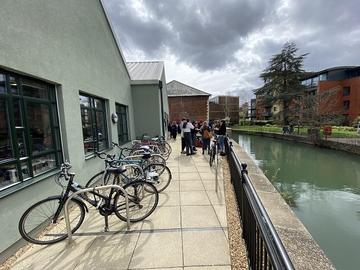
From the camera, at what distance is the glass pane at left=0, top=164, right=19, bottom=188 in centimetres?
263

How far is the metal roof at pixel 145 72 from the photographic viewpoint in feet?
32.5

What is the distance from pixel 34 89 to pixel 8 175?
1419mm

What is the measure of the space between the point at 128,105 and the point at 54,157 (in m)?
5.66

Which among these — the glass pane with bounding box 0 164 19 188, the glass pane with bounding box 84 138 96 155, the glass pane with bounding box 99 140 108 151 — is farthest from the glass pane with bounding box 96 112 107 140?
the glass pane with bounding box 0 164 19 188

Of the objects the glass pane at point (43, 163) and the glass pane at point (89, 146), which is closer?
the glass pane at point (43, 163)

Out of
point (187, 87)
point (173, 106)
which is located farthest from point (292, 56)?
point (173, 106)

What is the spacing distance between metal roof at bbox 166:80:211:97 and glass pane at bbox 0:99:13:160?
2374 cm

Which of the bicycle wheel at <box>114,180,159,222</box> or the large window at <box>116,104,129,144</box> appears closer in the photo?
the bicycle wheel at <box>114,180,159,222</box>

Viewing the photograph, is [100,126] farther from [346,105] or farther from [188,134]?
[346,105]

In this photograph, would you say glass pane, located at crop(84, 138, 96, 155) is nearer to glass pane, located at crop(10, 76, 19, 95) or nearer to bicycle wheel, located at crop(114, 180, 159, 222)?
bicycle wheel, located at crop(114, 180, 159, 222)

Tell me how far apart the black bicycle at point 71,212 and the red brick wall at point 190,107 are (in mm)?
22228

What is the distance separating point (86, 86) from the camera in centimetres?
478

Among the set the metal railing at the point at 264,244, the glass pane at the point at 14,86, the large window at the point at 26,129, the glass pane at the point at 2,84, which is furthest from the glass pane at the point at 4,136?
the metal railing at the point at 264,244

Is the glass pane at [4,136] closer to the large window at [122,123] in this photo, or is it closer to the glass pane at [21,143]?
the glass pane at [21,143]
